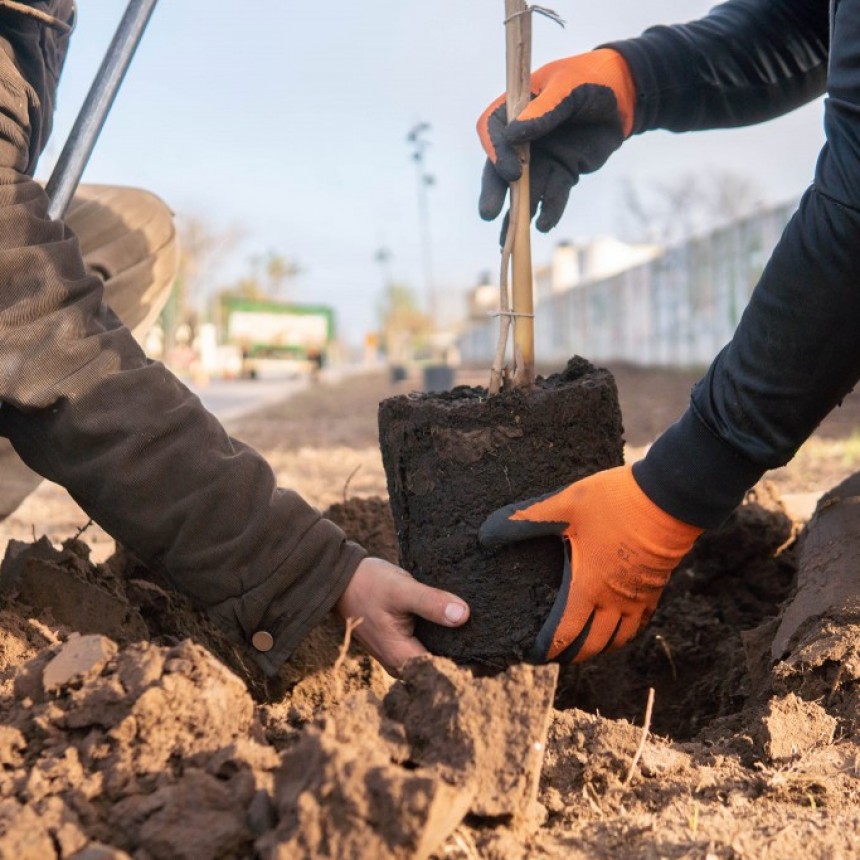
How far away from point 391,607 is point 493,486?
1.00ft

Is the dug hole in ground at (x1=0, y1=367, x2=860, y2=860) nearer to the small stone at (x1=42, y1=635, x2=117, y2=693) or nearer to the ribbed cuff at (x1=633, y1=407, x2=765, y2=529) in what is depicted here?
the small stone at (x1=42, y1=635, x2=117, y2=693)

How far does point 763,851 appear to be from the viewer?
1.00 m

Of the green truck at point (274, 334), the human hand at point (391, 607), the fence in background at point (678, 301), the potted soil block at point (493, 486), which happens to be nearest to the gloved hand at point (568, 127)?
the potted soil block at point (493, 486)

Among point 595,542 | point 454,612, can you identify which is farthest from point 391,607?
point 595,542

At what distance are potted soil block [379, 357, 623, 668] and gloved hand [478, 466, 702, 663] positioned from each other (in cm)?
5

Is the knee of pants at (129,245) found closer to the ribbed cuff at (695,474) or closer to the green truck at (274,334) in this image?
the ribbed cuff at (695,474)

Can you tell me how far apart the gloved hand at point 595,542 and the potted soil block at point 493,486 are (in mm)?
51

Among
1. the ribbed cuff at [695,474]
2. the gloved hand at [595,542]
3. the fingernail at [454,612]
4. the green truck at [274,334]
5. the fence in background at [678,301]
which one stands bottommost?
the green truck at [274,334]

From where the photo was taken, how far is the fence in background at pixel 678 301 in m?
14.0

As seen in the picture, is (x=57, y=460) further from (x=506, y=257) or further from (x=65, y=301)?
(x=506, y=257)

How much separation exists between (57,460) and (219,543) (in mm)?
319

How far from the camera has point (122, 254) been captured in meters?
2.93

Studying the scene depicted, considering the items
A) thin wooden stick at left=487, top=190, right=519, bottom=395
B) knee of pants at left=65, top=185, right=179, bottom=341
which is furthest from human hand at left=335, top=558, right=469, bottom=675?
knee of pants at left=65, top=185, right=179, bottom=341

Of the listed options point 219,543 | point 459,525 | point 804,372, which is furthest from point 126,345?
point 804,372
